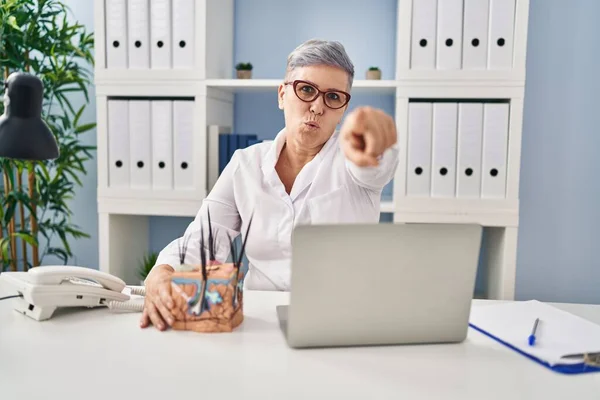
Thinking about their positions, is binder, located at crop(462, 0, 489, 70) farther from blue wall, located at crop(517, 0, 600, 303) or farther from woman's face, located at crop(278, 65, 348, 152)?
woman's face, located at crop(278, 65, 348, 152)

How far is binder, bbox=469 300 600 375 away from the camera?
86 centimetres

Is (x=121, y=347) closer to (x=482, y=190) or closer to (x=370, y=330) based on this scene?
(x=370, y=330)

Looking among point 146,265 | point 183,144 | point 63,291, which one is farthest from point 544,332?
point 146,265

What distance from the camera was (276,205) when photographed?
1.55 metres

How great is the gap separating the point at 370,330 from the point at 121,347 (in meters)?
0.41

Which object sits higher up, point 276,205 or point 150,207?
point 276,205

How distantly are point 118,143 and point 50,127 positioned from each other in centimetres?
31

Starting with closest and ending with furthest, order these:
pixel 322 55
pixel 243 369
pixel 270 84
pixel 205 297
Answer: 1. pixel 243 369
2. pixel 205 297
3. pixel 322 55
4. pixel 270 84

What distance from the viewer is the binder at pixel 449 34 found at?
201cm

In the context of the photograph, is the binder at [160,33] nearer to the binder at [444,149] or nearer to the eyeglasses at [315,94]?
the eyeglasses at [315,94]

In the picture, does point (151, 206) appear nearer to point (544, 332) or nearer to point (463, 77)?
point (463, 77)

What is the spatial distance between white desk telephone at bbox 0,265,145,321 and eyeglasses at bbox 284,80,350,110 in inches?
26.5

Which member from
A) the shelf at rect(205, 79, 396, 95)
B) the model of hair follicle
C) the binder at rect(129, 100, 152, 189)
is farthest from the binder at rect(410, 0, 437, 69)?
the model of hair follicle

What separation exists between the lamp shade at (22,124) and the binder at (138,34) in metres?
1.14
